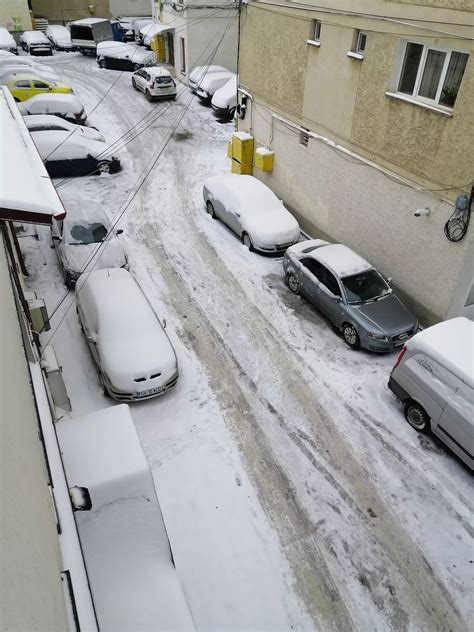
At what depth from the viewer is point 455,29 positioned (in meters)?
8.38

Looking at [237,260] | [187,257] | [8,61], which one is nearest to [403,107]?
[237,260]

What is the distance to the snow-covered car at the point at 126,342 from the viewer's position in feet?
27.9

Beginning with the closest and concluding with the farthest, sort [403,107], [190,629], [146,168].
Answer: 1. [190,629]
2. [403,107]
3. [146,168]

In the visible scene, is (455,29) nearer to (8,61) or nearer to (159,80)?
(159,80)

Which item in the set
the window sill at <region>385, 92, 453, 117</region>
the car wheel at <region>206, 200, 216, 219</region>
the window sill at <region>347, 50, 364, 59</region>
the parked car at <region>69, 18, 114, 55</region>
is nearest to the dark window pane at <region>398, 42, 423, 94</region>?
the window sill at <region>385, 92, 453, 117</region>

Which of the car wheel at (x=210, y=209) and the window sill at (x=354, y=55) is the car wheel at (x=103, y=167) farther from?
the window sill at (x=354, y=55)

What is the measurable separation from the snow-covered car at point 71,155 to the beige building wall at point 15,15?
24.5m

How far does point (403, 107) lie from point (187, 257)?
249 inches

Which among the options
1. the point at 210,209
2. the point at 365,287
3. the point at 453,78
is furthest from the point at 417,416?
the point at 210,209

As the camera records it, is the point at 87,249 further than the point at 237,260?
No

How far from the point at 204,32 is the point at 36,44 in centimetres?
1294

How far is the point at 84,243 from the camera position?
11578 millimetres

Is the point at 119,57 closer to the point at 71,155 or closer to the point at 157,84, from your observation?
the point at 157,84

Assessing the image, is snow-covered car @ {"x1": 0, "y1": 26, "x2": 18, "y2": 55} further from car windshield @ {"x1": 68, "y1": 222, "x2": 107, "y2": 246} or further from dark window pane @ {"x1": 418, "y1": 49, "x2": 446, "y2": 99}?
dark window pane @ {"x1": 418, "y1": 49, "x2": 446, "y2": 99}
